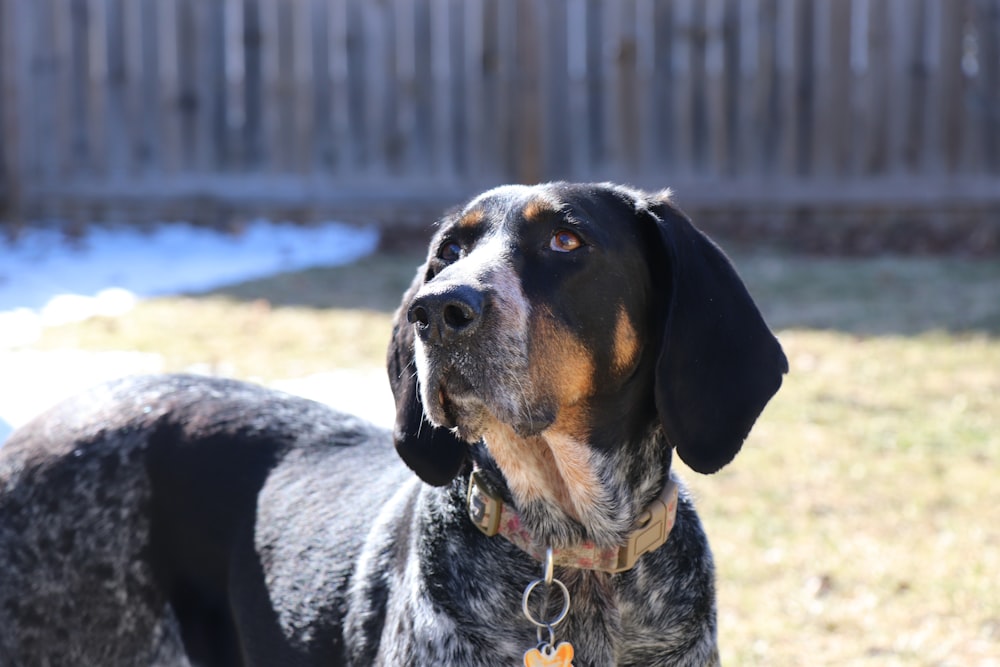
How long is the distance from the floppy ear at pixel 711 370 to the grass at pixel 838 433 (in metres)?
1.59

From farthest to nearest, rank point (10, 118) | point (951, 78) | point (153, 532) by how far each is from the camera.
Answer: point (10, 118), point (951, 78), point (153, 532)

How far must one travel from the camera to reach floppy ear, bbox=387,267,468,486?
3.03 meters

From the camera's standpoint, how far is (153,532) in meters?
3.49

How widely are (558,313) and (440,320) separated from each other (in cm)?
35

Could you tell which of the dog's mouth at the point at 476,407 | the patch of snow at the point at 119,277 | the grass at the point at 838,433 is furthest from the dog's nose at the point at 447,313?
the patch of snow at the point at 119,277

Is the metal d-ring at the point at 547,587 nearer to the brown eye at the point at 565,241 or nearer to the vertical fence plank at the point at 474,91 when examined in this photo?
the brown eye at the point at 565,241

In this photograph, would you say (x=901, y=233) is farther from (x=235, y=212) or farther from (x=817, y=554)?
(x=817, y=554)

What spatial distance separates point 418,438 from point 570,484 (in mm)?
383

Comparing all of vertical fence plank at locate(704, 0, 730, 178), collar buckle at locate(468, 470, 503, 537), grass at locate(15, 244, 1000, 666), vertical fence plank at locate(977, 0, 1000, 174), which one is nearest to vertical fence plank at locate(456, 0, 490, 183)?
grass at locate(15, 244, 1000, 666)

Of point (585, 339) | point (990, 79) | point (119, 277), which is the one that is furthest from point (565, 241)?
point (990, 79)

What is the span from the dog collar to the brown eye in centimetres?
→ 59

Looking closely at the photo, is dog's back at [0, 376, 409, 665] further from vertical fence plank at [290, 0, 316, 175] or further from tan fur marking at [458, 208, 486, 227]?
vertical fence plank at [290, 0, 316, 175]

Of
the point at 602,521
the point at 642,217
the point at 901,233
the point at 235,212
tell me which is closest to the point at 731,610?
the point at 602,521

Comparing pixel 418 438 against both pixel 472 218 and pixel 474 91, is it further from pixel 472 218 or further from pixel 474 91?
pixel 474 91
